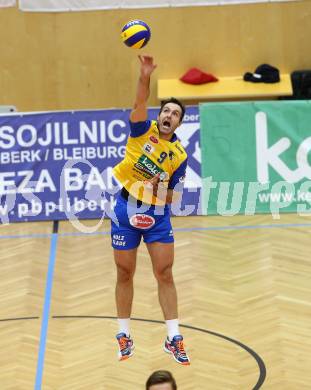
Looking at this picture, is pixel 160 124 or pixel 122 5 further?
pixel 122 5

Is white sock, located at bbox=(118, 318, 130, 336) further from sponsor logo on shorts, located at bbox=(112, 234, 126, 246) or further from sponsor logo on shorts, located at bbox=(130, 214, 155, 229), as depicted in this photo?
sponsor logo on shorts, located at bbox=(130, 214, 155, 229)

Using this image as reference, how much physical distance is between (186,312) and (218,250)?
243 centimetres

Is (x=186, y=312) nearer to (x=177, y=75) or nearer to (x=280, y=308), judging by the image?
(x=280, y=308)

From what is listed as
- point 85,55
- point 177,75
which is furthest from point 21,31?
point 177,75

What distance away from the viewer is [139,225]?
1029cm

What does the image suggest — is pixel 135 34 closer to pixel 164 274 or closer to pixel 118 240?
pixel 118 240

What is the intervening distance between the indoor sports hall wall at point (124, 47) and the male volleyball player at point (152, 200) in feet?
35.3

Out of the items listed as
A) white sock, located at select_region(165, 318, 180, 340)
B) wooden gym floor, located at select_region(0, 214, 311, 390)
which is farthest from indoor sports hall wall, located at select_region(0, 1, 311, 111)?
white sock, located at select_region(165, 318, 180, 340)

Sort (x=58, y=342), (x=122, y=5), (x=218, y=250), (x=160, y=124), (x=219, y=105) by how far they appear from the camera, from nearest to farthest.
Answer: (x=160, y=124)
(x=58, y=342)
(x=218, y=250)
(x=219, y=105)
(x=122, y=5)

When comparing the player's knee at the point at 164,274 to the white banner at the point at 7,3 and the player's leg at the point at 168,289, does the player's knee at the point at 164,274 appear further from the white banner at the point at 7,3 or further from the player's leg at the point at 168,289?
the white banner at the point at 7,3

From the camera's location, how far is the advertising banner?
16.9 meters

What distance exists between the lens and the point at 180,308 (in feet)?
44.4

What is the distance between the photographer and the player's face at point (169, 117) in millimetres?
9953

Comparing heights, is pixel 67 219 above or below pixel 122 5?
below
